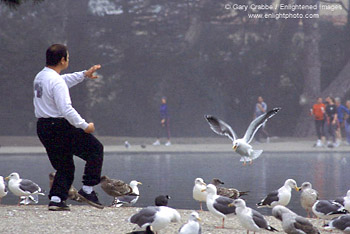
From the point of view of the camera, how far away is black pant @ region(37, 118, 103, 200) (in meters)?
9.17

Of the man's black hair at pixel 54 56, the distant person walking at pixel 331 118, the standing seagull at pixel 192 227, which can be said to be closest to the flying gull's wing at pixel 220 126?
the man's black hair at pixel 54 56

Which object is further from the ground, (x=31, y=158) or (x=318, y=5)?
(x=318, y=5)

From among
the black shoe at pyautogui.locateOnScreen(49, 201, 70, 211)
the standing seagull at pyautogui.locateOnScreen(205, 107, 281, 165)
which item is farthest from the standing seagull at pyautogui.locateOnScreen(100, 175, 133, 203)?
the black shoe at pyautogui.locateOnScreen(49, 201, 70, 211)

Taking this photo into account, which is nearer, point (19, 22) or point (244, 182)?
A: point (244, 182)

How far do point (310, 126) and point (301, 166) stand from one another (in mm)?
17215

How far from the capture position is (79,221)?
348 inches

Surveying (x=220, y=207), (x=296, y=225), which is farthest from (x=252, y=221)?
(x=220, y=207)

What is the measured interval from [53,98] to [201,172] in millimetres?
10419

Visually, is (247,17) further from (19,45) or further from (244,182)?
(244,182)

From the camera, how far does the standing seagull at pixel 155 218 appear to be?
25.5ft

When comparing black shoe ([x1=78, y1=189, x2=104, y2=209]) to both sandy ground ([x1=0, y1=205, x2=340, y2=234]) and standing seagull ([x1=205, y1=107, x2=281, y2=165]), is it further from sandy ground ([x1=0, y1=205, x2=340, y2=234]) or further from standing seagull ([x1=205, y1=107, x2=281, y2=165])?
standing seagull ([x1=205, y1=107, x2=281, y2=165])

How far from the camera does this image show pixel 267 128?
3816cm

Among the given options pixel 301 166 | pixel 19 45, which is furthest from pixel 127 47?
pixel 301 166

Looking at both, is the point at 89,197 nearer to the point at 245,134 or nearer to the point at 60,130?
the point at 60,130
